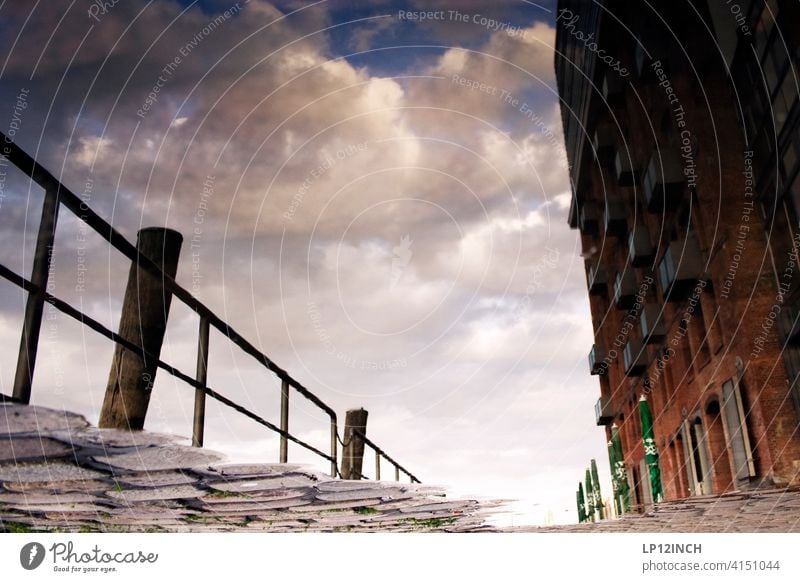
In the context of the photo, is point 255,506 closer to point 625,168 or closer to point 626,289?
point 625,168

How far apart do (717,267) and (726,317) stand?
1.56 meters

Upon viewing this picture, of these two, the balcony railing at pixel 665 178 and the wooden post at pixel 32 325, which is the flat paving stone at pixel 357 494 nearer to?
the wooden post at pixel 32 325

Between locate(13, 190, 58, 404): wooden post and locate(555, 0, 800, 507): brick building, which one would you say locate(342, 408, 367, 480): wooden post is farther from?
locate(555, 0, 800, 507): brick building

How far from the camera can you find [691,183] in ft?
58.5

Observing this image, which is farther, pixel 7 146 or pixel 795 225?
pixel 795 225

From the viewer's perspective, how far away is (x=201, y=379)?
14.0ft

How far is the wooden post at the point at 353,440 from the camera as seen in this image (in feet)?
28.3

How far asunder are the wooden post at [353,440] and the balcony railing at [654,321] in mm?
15380

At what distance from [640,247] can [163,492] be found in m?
21.0

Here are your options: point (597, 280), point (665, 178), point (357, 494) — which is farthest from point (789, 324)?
point (597, 280)
